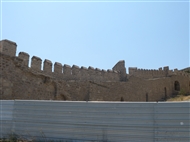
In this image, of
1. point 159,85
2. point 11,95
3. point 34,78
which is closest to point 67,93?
point 34,78

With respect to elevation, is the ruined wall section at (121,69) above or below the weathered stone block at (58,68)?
above

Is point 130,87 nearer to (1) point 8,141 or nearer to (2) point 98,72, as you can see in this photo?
(2) point 98,72

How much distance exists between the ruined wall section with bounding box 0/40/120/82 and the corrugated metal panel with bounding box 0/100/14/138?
3.50 meters

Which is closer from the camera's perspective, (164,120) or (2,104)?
(164,120)

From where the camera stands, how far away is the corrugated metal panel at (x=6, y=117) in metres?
6.33

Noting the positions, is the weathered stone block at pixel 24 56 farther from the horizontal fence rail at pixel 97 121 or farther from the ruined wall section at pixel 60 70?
the horizontal fence rail at pixel 97 121

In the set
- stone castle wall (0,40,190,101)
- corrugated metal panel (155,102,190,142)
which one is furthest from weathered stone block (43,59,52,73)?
corrugated metal panel (155,102,190,142)

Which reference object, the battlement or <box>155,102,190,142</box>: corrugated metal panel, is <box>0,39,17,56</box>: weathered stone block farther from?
<box>155,102,190,142</box>: corrugated metal panel

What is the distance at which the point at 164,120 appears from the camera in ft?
16.2

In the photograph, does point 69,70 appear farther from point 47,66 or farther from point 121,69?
point 121,69

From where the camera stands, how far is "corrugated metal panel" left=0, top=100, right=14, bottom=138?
249 inches

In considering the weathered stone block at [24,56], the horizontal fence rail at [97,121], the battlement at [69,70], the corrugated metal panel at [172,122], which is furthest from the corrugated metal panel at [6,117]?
the weathered stone block at [24,56]

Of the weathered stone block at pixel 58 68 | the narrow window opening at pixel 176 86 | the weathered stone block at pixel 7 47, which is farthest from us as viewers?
the narrow window opening at pixel 176 86

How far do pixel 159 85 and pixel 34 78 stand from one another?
1906cm
